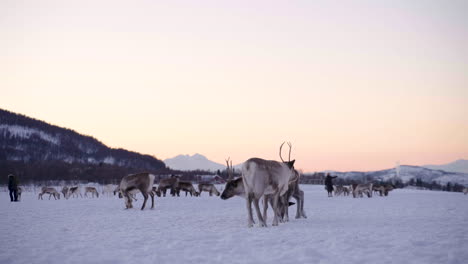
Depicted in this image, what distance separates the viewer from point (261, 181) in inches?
460

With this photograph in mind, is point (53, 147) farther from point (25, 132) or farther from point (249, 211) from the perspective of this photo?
point (249, 211)

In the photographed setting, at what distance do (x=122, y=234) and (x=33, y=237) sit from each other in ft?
7.00

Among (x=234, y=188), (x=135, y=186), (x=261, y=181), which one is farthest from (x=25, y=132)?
(x=261, y=181)

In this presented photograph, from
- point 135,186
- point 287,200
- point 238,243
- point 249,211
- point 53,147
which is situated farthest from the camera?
point 53,147

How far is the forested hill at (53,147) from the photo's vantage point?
12443 cm

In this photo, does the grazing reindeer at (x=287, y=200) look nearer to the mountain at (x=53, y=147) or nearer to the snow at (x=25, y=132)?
the mountain at (x=53, y=147)

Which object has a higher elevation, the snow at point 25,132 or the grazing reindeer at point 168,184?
the snow at point 25,132

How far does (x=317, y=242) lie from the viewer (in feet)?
28.2

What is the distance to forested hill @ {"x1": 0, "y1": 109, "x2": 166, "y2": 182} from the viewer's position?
124m

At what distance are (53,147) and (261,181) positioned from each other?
13685 cm

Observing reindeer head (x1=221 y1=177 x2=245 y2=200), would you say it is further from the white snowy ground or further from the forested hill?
the forested hill

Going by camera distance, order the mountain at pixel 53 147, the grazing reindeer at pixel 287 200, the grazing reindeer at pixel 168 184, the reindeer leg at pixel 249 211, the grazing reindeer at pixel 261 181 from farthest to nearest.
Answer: the mountain at pixel 53 147
the grazing reindeer at pixel 168 184
the grazing reindeer at pixel 287 200
the grazing reindeer at pixel 261 181
the reindeer leg at pixel 249 211

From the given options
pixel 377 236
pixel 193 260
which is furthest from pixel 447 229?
pixel 193 260

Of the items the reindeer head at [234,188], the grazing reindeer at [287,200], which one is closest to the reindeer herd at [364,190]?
the grazing reindeer at [287,200]
